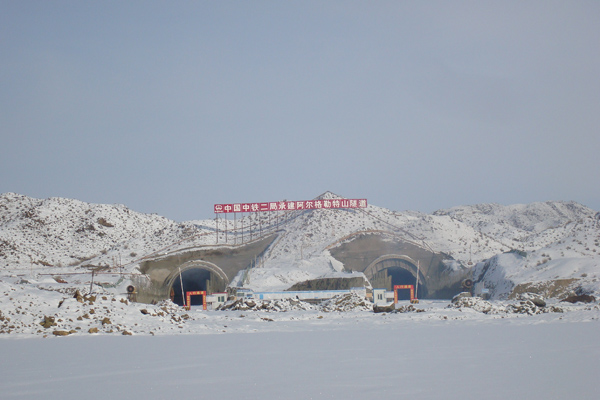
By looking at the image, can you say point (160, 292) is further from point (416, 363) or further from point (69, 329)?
point (416, 363)

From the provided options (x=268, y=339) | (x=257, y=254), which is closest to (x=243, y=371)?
(x=268, y=339)

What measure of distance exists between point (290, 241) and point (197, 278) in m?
17.5

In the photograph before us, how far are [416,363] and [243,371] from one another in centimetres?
398

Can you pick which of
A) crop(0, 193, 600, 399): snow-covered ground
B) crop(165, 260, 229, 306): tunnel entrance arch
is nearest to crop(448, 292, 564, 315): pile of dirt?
crop(0, 193, 600, 399): snow-covered ground

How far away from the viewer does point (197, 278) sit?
282 feet

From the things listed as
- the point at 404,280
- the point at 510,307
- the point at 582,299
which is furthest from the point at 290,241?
the point at 510,307

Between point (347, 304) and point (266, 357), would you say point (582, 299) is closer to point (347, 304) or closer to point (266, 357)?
point (347, 304)

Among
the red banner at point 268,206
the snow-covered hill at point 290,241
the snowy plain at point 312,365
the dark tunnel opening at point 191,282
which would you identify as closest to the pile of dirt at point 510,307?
the snowy plain at point 312,365

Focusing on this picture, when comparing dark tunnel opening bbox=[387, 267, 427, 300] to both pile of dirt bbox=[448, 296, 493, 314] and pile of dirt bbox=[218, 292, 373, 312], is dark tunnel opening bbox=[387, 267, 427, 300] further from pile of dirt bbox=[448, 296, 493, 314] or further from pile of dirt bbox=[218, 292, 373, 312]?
pile of dirt bbox=[448, 296, 493, 314]

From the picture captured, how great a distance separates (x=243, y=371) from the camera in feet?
38.5

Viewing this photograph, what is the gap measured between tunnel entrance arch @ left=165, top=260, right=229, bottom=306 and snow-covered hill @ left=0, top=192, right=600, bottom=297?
5173 millimetres

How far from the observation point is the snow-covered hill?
65.1m

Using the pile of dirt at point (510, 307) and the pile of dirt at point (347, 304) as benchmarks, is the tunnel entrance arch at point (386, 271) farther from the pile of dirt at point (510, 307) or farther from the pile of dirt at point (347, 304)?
the pile of dirt at point (510, 307)

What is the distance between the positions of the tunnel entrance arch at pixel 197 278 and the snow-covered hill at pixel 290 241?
5173 millimetres
